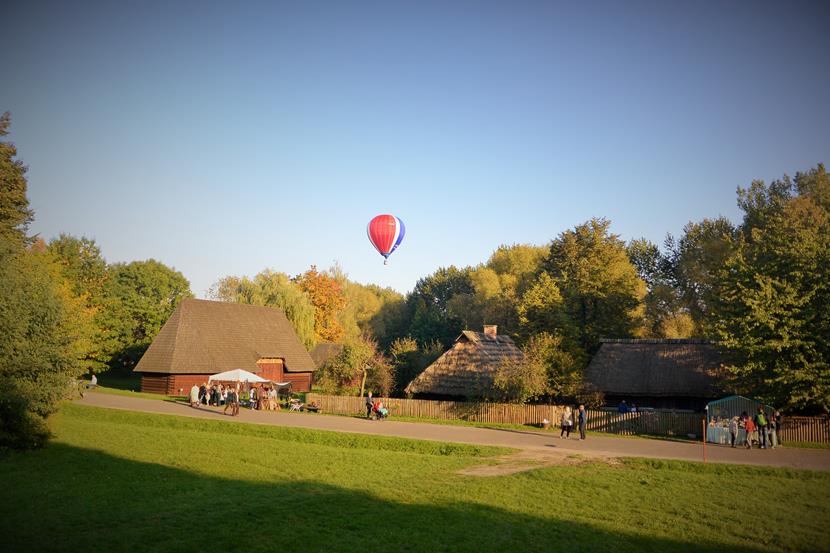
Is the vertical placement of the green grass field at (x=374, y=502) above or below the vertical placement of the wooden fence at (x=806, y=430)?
below

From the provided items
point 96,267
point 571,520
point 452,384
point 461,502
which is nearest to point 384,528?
point 461,502

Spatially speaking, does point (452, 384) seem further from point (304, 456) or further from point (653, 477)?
point (653, 477)

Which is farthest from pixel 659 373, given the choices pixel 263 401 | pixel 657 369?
pixel 263 401

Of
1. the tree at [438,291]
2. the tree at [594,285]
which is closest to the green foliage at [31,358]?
the tree at [594,285]

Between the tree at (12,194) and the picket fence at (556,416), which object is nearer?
the picket fence at (556,416)

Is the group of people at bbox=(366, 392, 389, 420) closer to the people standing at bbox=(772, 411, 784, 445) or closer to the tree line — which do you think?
the tree line

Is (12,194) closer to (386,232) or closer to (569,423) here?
(386,232)

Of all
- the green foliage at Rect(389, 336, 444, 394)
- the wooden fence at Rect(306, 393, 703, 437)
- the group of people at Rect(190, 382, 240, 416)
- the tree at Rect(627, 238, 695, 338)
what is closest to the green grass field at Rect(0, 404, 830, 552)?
the wooden fence at Rect(306, 393, 703, 437)

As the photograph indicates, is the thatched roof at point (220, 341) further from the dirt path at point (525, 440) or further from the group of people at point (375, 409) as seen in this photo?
the group of people at point (375, 409)

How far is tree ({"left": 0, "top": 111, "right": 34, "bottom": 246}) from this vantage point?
136ft

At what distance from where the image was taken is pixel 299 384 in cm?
5319

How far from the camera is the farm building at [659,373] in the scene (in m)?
33.5

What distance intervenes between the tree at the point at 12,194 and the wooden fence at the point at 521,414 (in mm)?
25131

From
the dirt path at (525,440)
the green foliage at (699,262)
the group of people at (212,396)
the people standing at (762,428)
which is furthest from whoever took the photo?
the green foliage at (699,262)
